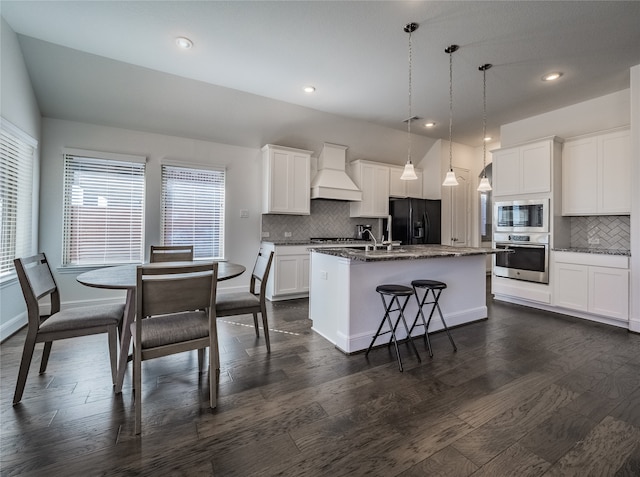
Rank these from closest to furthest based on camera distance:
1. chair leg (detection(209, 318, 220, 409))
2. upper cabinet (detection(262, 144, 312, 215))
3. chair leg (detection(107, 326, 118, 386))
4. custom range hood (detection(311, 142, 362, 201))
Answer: chair leg (detection(209, 318, 220, 409)), chair leg (detection(107, 326, 118, 386)), upper cabinet (detection(262, 144, 312, 215)), custom range hood (detection(311, 142, 362, 201))

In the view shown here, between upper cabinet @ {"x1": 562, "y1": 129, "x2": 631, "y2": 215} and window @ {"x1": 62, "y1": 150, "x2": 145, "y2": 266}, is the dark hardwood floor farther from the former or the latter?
upper cabinet @ {"x1": 562, "y1": 129, "x2": 631, "y2": 215}

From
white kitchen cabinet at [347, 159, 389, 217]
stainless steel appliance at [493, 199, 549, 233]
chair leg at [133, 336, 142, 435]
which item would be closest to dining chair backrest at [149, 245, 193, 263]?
chair leg at [133, 336, 142, 435]

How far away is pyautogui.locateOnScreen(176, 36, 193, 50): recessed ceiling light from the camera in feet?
8.94

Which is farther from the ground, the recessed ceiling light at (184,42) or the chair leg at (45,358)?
the recessed ceiling light at (184,42)

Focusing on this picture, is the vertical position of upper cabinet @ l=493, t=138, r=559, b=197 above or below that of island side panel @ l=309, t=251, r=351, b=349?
above

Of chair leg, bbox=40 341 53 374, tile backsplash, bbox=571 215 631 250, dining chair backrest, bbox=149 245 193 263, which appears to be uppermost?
tile backsplash, bbox=571 215 631 250

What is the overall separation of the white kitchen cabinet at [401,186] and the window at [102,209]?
4.39m

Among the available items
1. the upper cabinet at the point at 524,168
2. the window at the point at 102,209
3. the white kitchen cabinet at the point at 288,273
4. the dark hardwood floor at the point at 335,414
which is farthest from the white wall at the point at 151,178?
the upper cabinet at the point at 524,168

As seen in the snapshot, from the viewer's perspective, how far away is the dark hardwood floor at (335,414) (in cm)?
140

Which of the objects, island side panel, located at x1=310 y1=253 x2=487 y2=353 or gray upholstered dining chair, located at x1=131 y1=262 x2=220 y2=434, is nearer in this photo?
→ gray upholstered dining chair, located at x1=131 y1=262 x2=220 y2=434

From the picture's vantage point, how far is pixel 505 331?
3203 millimetres

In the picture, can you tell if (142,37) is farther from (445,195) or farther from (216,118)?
(445,195)

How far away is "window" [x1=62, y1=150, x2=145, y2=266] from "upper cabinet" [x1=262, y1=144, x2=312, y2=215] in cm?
181

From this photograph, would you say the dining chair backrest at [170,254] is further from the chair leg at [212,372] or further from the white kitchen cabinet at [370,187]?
the white kitchen cabinet at [370,187]
